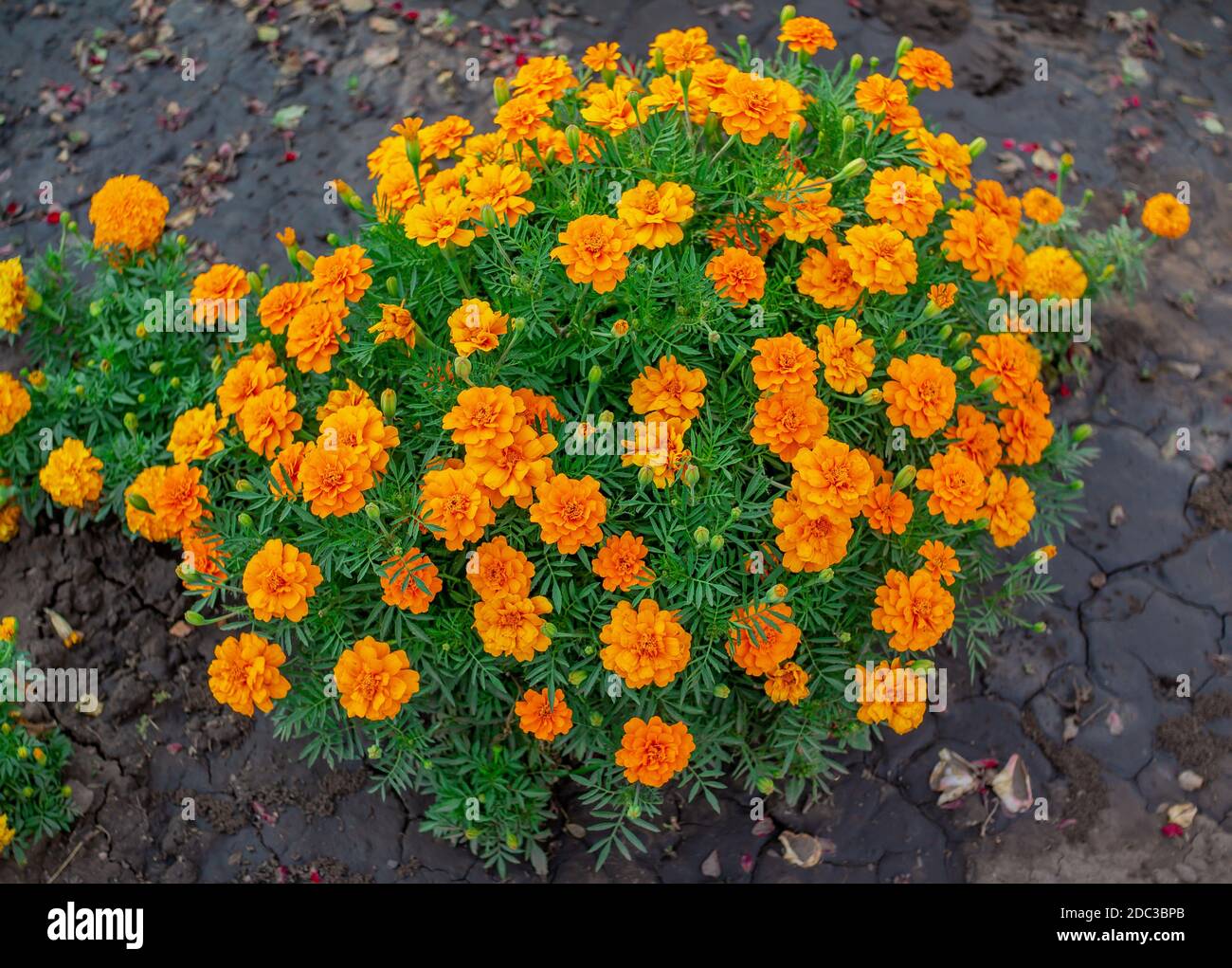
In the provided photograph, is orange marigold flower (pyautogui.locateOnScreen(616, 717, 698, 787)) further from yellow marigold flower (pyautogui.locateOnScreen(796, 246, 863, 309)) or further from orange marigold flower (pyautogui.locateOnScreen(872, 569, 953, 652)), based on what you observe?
yellow marigold flower (pyautogui.locateOnScreen(796, 246, 863, 309))

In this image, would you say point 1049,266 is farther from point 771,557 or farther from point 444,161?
point 444,161

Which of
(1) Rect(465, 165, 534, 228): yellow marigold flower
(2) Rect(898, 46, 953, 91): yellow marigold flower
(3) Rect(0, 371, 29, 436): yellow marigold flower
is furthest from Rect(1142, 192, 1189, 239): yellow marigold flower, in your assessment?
(3) Rect(0, 371, 29, 436): yellow marigold flower

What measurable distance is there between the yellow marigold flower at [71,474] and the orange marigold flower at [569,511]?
183cm

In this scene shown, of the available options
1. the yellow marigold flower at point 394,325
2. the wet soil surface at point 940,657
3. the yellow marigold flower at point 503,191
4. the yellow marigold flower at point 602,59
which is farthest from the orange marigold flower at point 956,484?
the yellow marigold flower at point 602,59

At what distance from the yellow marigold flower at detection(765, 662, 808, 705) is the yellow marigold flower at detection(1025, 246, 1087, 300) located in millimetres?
1948

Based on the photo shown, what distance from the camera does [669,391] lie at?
2.63 m

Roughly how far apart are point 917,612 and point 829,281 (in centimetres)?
97

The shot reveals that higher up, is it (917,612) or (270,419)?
(270,419)

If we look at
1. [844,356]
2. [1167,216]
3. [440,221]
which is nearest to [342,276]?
[440,221]

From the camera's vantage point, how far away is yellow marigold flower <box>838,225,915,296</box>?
2582mm

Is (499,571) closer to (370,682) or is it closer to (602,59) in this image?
(370,682)

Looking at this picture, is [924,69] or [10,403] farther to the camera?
[10,403]

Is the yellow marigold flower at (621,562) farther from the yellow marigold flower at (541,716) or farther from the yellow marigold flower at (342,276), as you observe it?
the yellow marigold flower at (342,276)

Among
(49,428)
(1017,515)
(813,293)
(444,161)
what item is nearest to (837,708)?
(1017,515)
